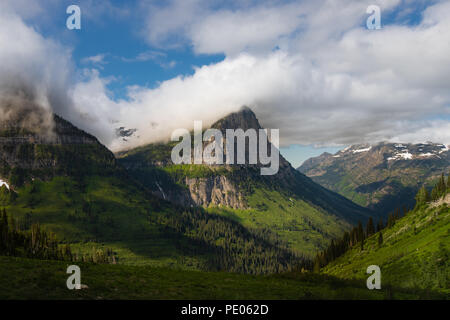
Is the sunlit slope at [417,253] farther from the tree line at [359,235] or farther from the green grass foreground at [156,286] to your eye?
the green grass foreground at [156,286]

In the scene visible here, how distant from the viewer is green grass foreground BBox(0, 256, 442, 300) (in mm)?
30281

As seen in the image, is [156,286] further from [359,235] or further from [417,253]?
[359,235]

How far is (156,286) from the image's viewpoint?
1415 inches

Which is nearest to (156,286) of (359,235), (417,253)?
(417,253)

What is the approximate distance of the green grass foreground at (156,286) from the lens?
30.3 metres

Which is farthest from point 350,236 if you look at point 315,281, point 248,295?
point 248,295

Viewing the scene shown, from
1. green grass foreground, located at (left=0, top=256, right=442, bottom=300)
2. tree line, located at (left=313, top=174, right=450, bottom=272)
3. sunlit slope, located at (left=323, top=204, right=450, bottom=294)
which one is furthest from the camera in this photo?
tree line, located at (left=313, top=174, right=450, bottom=272)

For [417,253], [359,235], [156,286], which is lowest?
[417,253]

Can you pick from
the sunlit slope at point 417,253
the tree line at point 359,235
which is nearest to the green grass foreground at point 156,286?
the sunlit slope at point 417,253

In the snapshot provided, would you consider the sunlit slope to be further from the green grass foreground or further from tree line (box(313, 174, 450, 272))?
the green grass foreground

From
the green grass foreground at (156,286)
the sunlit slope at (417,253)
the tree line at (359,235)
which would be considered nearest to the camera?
the green grass foreground at (156,286)

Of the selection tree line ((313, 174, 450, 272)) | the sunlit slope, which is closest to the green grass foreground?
the sunlit slope
